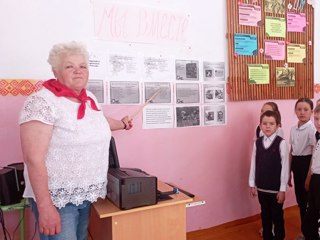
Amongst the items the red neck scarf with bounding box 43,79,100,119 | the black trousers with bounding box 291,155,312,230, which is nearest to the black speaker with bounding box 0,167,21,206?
the red neck scarf with bounding box 43,79,100,119

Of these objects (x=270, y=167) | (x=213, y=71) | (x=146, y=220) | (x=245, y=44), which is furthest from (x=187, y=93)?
(x=146, y=220)

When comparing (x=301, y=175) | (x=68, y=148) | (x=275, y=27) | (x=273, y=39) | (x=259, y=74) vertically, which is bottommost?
(x=301, y=175)

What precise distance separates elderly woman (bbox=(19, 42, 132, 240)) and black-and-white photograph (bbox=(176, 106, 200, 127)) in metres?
1.09

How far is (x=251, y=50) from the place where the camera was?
2773 mm

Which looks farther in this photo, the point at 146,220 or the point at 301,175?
the point at 301,175

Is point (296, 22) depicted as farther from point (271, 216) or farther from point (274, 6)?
point (271, 216)

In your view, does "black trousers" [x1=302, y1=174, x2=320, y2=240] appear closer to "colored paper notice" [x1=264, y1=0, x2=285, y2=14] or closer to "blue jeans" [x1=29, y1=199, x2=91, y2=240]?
"blue jeans" [x1=29, y1=199, x2=91, y2=240]

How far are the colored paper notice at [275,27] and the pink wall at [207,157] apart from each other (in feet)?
2.04

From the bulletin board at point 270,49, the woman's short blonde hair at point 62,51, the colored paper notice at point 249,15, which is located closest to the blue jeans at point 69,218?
the woman's short blonde hair at point 62,51

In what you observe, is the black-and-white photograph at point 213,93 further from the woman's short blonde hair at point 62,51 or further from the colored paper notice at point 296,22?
the woman's short blonde hair at point 62,51

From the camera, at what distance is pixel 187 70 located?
8.20 ft

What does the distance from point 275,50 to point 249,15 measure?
0.42 metres

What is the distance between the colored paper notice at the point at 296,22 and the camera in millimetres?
2992

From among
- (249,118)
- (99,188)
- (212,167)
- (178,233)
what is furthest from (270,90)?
(99,188)
